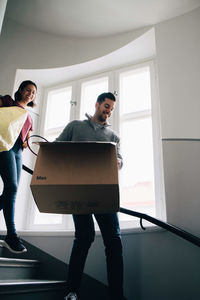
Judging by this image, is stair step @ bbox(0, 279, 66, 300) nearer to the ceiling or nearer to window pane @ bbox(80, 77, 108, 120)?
window pane @ bbox(80, 77, 108, 120)

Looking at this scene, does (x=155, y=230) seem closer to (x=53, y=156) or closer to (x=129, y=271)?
(x=129, y=271)

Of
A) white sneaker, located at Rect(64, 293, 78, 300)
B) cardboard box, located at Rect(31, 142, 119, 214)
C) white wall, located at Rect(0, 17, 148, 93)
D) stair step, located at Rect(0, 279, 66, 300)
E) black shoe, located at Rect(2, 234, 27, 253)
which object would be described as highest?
white wall, located at Rect(0, 17, 148, 93)

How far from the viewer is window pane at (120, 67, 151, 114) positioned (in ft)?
9.23

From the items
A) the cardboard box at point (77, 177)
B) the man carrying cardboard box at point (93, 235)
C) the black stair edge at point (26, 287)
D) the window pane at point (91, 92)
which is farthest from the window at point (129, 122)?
the cardboard box at point (77, 177)

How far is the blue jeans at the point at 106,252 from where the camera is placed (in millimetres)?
1379

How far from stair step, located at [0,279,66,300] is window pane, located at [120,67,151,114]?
71.0 inches

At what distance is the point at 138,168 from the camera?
2525 mm

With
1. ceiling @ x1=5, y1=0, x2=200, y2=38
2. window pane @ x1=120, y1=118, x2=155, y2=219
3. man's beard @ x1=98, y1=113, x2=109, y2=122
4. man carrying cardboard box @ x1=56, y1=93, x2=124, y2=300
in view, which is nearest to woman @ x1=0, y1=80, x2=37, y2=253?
man carrying cardboard box @ x1=56, y1=93, x2=124, y2=300

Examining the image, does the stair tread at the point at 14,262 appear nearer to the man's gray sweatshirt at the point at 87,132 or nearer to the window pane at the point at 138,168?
the man's gray sweatshirt at the point at 87,132

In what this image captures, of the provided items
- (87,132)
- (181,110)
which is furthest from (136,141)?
(87,132)

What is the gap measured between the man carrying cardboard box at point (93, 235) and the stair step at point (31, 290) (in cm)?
12

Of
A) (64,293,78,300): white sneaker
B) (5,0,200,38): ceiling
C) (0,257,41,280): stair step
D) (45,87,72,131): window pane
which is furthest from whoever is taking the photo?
(45,87,72,131): window pane

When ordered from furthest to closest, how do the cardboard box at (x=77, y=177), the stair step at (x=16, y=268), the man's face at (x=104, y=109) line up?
the man's face at (x=104, y=109) < the stair step at (x=16, y=268) < the cardboard box at (x=77, y=177)

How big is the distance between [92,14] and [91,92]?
0.82 metres
